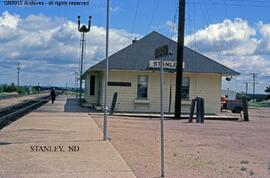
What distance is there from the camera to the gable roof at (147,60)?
37.6 meters

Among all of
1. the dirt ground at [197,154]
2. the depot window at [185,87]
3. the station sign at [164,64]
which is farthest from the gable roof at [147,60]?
the dirt ground at [197,154]

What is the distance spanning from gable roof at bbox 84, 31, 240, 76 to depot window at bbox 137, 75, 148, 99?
95 centimetres

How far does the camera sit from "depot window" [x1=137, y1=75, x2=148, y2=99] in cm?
3828

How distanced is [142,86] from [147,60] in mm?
1834

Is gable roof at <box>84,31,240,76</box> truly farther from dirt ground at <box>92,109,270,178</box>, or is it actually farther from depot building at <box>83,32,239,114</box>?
dirt ground at <box>92,109,270,178</box>

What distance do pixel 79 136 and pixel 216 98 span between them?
2246cm

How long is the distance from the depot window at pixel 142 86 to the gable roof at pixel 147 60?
946mm

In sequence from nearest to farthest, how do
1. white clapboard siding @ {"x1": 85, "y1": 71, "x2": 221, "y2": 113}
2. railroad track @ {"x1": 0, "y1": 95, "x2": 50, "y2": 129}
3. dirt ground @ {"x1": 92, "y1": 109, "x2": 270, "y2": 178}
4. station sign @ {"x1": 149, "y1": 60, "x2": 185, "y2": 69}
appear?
dirt ground @ {"x1": 92, "y1": 109, "x2": 270, "y2": 178} < station sign @ {"x1": 149, "y1": 60, "x2": 185, "y2": 69} < railroad track @ {"x1": 0, "y1": 95, "x2": 50, "y2": 129} < white clapboard siding @ {"x1": 85, "y1": 71, "x2": 221, "y2": 113}

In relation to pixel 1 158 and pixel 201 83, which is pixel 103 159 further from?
pixel 201 83

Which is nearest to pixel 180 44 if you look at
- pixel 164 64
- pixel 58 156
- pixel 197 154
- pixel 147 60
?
pixel 147 60

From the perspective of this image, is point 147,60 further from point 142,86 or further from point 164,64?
point 164,64

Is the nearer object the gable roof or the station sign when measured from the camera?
the station sign

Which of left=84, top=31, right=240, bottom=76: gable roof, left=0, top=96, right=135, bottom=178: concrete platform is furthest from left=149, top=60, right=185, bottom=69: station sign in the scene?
left=0, top=96, right=135, bottom=178: concrete platform

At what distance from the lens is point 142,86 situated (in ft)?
126
